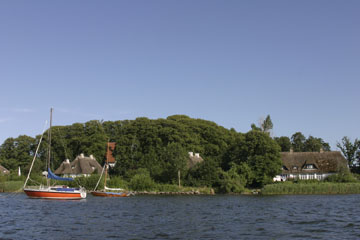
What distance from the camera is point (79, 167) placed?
9256 centimetres

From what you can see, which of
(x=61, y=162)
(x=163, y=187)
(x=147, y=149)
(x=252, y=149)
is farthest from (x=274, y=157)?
(x=61, y=162)

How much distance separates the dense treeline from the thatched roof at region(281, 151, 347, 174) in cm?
976

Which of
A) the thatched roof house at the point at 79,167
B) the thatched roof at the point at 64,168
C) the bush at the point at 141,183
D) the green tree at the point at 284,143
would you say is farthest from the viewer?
the green tree at the point at 284,143

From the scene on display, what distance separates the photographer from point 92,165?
312ft

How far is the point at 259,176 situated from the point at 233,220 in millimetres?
41001

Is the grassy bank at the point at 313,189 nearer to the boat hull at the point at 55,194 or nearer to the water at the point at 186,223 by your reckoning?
the water at the point at 186,223

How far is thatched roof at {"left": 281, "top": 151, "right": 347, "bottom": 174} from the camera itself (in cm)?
8806

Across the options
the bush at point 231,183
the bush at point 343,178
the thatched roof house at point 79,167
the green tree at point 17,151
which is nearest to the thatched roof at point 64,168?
the thatched roof house at point 79,167

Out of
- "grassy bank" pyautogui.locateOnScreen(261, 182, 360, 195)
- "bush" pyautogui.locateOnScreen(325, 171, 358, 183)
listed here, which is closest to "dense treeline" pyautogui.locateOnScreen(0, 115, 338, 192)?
"grassy bank" pyautogui.locateOnScreen(261, 182, 360, 195)

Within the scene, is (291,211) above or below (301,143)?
below

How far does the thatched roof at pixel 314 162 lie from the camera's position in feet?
289

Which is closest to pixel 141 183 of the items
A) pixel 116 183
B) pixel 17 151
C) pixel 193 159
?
pixel 116 183

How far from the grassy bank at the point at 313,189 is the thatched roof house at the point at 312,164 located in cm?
1958

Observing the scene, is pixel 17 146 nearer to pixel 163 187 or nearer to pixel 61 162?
pixel 61 162
